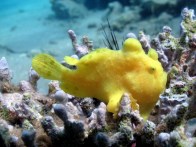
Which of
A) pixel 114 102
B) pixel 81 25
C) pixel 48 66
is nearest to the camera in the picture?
pixel 114 102

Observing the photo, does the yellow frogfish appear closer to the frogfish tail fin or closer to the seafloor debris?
the frogfish tail fin

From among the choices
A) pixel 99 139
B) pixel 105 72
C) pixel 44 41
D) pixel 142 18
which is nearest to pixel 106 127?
pixel 99 139

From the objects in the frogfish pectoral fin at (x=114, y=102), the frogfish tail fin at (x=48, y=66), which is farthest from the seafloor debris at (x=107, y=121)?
the frogfish tail fin at (x=48, y=66)

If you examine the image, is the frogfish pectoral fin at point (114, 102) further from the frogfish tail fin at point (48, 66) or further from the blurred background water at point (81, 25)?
the blurred background water at point (81, 25)

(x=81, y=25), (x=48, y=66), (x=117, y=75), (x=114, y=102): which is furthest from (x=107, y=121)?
(x=81, y=25)

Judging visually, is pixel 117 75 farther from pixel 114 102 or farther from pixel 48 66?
pixel 48 66

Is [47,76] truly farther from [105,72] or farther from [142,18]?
[142,18]
